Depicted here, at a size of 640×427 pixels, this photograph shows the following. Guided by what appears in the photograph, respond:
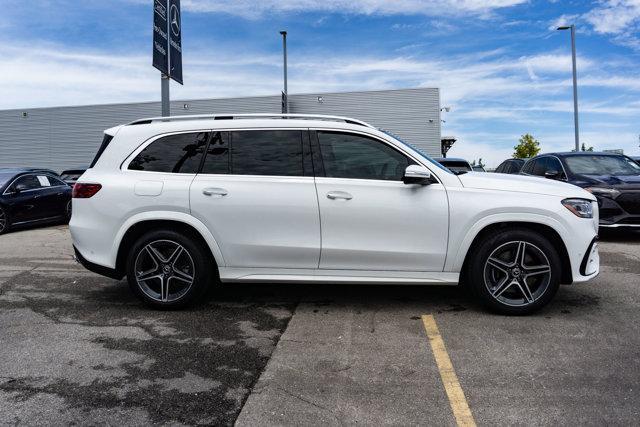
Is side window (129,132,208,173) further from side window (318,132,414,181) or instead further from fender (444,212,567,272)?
fender (444,212,567,272)

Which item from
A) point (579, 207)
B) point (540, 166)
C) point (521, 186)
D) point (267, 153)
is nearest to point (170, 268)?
point (267, 153)

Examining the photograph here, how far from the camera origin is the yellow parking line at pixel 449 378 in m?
2.89

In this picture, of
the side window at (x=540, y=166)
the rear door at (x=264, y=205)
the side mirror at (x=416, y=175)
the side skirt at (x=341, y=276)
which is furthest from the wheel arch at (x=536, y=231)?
the side window at (x=540, y=166)

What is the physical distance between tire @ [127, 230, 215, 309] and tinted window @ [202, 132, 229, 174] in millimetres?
681

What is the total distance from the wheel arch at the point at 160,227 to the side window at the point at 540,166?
27.3 ft

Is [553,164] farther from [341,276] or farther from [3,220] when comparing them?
[3,220]

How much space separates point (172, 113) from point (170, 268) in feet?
90.5

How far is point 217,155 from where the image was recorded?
4.88m

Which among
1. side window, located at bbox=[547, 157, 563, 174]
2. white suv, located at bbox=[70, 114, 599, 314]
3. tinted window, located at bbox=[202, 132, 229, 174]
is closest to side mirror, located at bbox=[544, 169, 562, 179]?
side window, located at bbox=[547, 157, 563, 174]

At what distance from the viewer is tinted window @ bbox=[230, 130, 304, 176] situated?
15.7 feet

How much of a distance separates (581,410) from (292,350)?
1980 millimetres

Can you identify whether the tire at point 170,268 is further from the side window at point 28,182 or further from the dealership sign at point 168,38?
the side window at point 28,182

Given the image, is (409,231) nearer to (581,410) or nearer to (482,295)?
(482,295)

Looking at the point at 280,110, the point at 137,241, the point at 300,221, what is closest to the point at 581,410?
the point at 300,221
